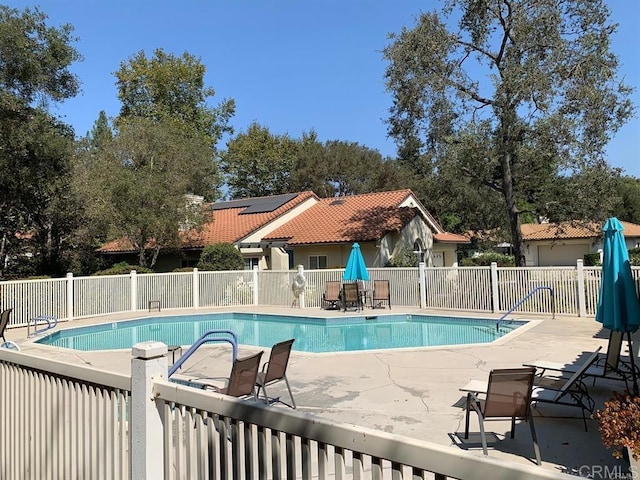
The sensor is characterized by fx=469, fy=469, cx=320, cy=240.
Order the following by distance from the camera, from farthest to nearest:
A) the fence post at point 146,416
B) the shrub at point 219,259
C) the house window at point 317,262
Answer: the house window at point 317,262 < the shrub at point 219,259 < the fence post at point 146,416

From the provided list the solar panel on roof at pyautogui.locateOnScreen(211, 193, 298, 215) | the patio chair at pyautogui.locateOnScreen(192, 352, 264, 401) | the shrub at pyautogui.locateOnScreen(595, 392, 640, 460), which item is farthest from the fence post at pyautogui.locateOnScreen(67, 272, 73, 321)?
the shrub at pyautogui.locateOnScreen(595, 392, 640, 460)

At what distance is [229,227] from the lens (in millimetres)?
27578

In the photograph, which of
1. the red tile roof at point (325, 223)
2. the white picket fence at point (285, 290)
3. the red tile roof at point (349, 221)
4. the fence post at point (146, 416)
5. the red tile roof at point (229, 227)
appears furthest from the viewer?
the red tile roof at point (229, 227)

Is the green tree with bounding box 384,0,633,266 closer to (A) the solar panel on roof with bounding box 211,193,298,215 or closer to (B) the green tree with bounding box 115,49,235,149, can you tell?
(A) the solar panel on roof with bounding box 211,193,298,215

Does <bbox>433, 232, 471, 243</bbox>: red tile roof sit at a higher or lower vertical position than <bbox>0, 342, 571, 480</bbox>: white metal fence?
higher

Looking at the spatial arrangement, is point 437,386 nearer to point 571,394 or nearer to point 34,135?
point 571,394

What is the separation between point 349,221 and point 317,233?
1.88 metres

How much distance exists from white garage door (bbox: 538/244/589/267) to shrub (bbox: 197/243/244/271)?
2862cm

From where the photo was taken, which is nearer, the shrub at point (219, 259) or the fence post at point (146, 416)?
the fence post at point (146, 416)

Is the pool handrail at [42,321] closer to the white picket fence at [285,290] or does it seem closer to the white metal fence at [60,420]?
the white picket fence at [285,290]

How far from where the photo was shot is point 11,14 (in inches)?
702

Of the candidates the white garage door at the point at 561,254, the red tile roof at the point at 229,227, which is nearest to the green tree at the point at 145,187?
the red tile roof at the point at 229,227

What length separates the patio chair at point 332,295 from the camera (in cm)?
1773

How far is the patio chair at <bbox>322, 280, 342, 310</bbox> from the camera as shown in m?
17.7
